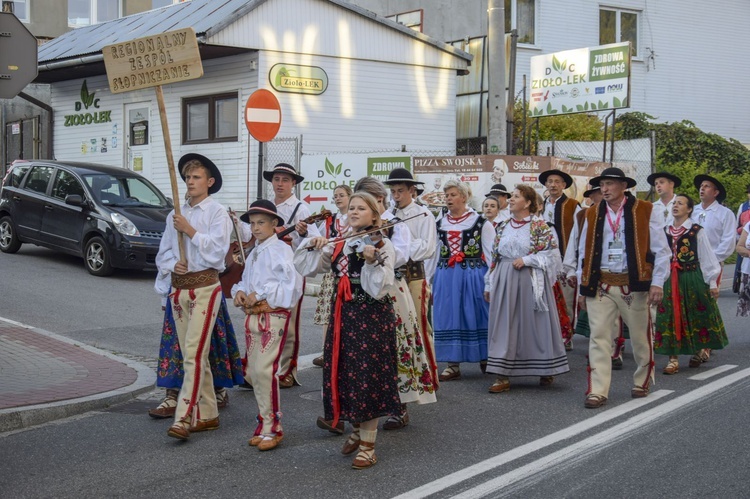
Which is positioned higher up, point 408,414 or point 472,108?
point 472,108

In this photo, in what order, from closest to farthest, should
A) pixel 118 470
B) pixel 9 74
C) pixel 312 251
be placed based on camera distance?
pixel 118 470, pixel 312 251, pixel 9 74

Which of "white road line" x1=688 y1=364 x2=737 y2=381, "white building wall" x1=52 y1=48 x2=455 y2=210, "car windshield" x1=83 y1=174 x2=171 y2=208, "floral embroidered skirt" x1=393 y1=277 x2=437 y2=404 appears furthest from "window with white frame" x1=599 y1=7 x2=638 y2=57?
"floral embroidered skirt" x1=393 y1=277 x2=437 y2=404

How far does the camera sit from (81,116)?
80.8 ft

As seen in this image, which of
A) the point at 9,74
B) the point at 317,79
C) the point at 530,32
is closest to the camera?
the point at 9,74

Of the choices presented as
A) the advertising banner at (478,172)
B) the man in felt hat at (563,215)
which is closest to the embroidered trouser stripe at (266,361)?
the man in felt hat at (563,215)

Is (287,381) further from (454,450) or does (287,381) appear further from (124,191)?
(124,191)

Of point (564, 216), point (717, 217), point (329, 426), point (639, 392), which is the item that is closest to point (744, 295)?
point (717, 217)

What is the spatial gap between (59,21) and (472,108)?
2013 centimetres

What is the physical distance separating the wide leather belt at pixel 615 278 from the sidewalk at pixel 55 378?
399cm

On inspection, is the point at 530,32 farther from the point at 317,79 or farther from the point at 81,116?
the point at 81,116

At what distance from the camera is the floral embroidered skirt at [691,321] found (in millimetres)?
9992

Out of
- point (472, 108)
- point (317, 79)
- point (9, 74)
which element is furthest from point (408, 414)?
point (472, 108)

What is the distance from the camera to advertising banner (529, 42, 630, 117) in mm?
20781

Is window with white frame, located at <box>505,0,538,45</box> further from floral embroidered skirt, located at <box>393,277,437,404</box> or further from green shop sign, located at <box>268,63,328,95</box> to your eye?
floral embroidered skirt, located at <box>393,277,437,404</box>
